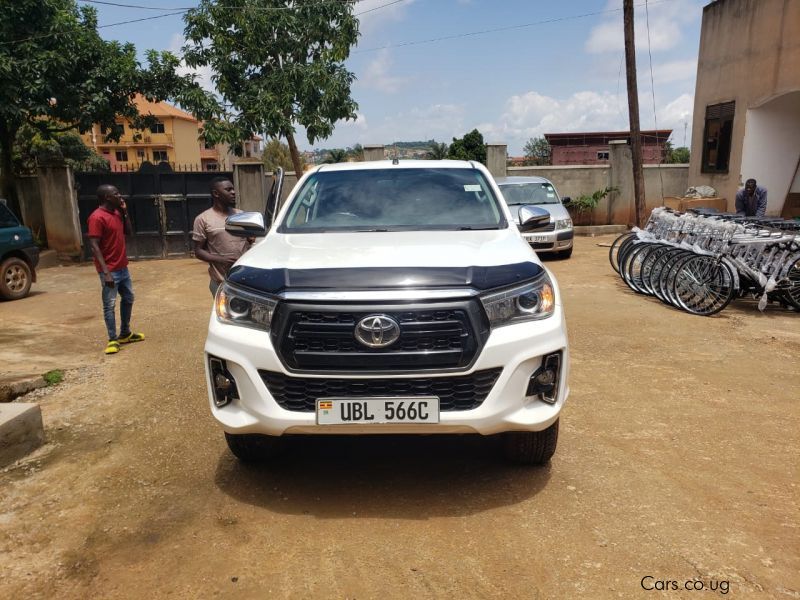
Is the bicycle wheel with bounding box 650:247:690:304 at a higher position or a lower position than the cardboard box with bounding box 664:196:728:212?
lower

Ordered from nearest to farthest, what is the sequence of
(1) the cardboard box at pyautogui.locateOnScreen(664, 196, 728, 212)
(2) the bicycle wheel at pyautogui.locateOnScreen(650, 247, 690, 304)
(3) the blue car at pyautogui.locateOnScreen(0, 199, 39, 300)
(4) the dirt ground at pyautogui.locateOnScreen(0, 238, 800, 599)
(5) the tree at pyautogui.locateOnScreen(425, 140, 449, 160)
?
1. (4) the dirt ground at pyautogui.locateOnScreen(0, 238, 800, 599)
2. (2) the bicycle wheel at pyautogui.locateOnScreen(650, 247, 690, 304)
3. (3) the blue car at pyautogui.locateOnScreen(0, 199, 39, 300)
4. (1) the cardboard box at pyautogui.locateOnScreen(664, 196, 728, 212)
5. (5) the tree at pyautogui.locateOnScreen(425, 140, 449, 160)

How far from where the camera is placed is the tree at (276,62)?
13141mm

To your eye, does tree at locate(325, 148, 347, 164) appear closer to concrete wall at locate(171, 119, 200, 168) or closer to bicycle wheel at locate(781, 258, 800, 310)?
concrete wall at locate(171, 119, 200, 168)

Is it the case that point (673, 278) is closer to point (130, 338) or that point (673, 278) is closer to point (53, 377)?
point (130, 338)

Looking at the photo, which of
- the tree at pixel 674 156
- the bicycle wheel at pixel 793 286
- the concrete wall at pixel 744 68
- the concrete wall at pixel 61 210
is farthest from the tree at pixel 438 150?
the bicycle wheel at pixel 793 286

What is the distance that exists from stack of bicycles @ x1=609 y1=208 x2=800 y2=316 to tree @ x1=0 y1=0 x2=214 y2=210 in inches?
384

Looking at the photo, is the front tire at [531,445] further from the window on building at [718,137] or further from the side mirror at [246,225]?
the window on building at [718,137]

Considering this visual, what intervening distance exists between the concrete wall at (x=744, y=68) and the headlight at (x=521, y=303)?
38.0 ft

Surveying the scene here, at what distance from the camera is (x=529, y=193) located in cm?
1430

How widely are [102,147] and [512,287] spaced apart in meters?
70.9

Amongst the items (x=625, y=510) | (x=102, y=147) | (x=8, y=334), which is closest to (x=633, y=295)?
(x=625, y=510)

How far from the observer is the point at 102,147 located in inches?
2584

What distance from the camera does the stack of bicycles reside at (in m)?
7.68

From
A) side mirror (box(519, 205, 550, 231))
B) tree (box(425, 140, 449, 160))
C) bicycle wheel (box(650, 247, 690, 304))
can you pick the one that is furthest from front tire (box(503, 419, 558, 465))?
tree (box(425, 140, 449, 160))
